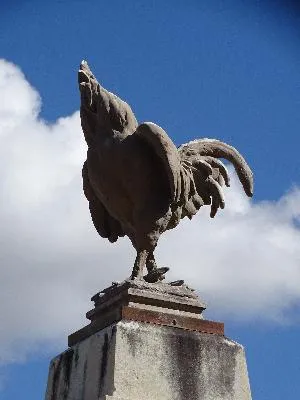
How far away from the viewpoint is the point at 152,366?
6.60m

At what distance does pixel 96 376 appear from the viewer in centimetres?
665

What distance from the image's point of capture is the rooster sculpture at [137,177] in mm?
7344

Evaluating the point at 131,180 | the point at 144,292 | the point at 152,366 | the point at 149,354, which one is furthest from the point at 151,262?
the point at 152,366

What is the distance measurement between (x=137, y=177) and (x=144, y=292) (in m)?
1.20

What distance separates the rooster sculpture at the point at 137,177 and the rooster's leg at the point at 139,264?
0.03 feet

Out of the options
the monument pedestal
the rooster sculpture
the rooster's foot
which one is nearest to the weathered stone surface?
the monument pedestal

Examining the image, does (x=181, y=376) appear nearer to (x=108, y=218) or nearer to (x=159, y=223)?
(x=159, y=223)

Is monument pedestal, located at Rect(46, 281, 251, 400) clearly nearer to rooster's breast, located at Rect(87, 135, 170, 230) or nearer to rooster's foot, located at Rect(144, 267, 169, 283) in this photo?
rooster's foot, located at Rect(144, 267, 169, 283)

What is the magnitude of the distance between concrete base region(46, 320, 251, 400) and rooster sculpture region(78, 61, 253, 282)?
784 millimetres

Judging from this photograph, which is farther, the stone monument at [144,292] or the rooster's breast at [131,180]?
the rooster's breast at [131,180]

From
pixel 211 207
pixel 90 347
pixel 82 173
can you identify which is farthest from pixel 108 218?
pixel 90 347

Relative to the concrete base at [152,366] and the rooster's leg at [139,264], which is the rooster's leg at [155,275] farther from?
the concrete base at [152,366]

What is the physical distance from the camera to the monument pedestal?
21.3 feet

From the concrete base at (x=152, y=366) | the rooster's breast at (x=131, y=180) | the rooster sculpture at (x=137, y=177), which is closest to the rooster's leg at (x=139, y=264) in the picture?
the rooster sculpture at (x=137, y=177)
